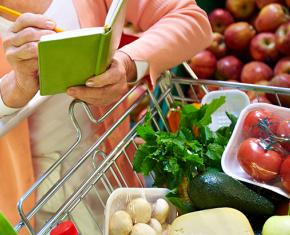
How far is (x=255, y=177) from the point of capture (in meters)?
0.72

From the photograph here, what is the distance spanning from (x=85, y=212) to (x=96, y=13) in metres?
0.35

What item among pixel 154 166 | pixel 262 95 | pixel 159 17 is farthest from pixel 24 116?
pixel 262 95

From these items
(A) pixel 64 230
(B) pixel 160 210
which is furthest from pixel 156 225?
(A) pixel 64 230

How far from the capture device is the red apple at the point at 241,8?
1.61 metres

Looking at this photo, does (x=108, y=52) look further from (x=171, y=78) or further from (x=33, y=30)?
(x=171, y=78)

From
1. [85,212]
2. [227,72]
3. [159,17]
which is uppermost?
[159,17]

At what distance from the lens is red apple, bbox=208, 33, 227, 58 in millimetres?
1606

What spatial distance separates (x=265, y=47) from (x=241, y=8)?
0.64ft

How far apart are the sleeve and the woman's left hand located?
0.08m

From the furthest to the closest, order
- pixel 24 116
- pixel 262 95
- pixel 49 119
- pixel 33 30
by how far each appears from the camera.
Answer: pixel 262 95 → pixel 49 119 → pixel 24 116 → pixel 33 30

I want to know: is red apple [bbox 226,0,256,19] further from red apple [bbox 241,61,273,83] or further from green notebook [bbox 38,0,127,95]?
green notebook [bbox 38,0,127,95]

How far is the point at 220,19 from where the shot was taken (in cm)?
164

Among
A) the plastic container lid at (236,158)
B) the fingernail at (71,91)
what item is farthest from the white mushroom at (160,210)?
the fingernail at (71,91)

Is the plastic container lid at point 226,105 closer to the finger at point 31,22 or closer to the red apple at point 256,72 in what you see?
the finger at point 31,22
